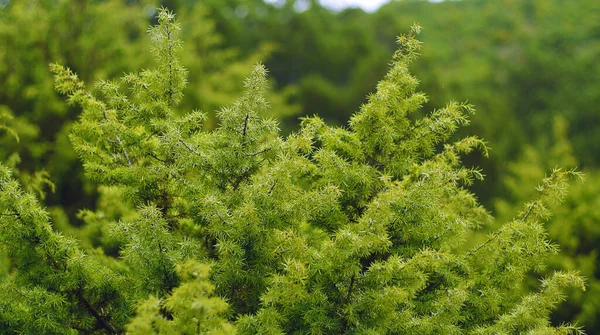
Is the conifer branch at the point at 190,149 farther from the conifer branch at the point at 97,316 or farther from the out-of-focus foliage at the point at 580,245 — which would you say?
the out-of-focus foliage at the point at 580,245

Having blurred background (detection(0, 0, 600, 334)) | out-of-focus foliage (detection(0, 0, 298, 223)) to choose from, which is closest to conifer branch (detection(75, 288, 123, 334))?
blurred background (detection(0, 0, 600, 334))

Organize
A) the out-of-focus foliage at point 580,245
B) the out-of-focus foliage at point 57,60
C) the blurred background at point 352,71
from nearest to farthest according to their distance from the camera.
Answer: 1. the out-of-focus foliage at point 580,245
2. the blurred background at point 352,71
3. the out-of-focus foliage at point 57,60

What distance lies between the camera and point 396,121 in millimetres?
5625

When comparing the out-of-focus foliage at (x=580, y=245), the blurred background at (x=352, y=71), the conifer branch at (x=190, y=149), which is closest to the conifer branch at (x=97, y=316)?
the conifer branch at (x=190, y=149)

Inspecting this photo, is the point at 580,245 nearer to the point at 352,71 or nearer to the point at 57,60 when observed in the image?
the point at 57,60

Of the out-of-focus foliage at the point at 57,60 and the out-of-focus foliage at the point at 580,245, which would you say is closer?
the out-of-focus foliage at the point at 580,245

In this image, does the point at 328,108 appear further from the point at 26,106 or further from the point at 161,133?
the point at 161,133

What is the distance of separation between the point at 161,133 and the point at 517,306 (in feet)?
10.6

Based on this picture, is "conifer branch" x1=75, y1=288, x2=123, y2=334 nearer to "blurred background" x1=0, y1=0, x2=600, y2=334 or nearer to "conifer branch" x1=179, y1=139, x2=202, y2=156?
"conifer branch" x1=179, y1=139, x2=202, y2=156

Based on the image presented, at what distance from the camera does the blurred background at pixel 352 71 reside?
1336 cm

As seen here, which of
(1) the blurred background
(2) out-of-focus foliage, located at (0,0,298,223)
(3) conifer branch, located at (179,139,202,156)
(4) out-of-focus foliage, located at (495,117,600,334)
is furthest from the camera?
(2) out-of-focus foliage, located at (0,0,298,223)

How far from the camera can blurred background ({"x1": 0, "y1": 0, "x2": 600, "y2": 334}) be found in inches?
526

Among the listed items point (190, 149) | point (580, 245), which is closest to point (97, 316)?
point (190, 149)

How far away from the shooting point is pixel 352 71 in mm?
26812
